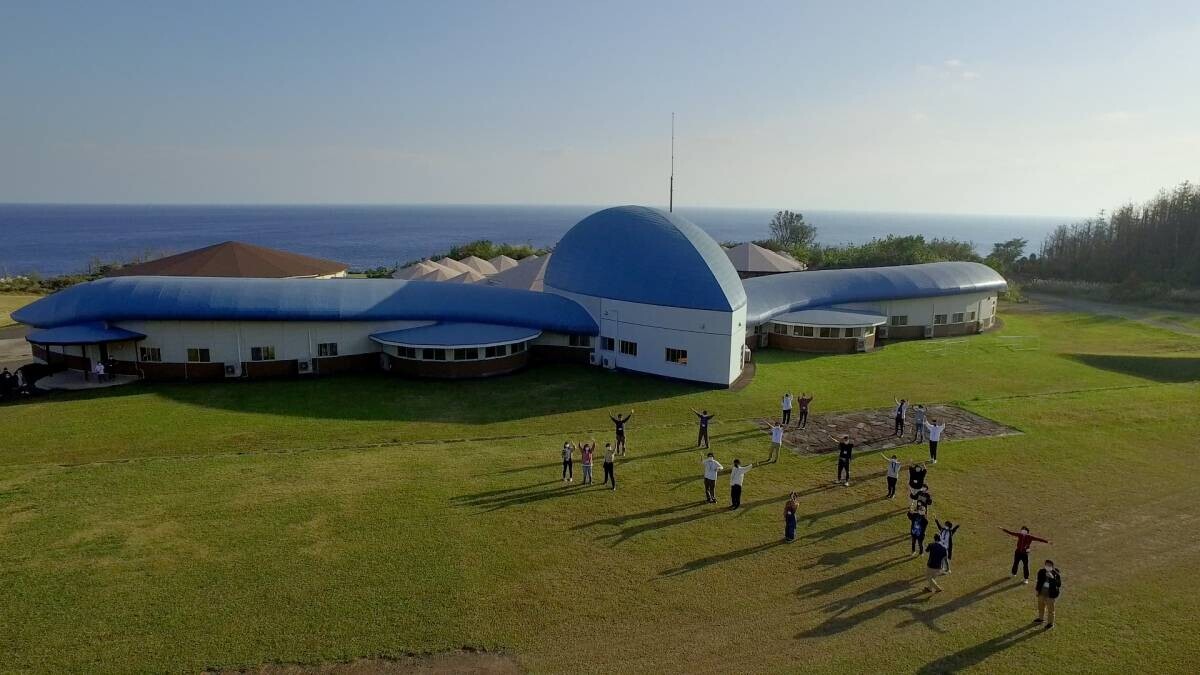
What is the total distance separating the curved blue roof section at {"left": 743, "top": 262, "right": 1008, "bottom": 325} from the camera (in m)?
48.3

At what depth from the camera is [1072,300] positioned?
7375 centimetres

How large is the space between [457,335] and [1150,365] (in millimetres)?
42392

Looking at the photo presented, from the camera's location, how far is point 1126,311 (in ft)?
213

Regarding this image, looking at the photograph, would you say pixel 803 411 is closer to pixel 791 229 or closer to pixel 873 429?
pixel 873 429

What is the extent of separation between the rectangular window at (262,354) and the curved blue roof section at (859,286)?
30.6 m

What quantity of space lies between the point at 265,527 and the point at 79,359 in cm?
2620

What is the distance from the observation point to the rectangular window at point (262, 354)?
35938 millimetres

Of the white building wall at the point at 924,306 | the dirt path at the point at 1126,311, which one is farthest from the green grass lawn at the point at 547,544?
the dirt path at the point at 1126,311

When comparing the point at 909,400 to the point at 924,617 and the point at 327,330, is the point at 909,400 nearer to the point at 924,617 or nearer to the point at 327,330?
the point at 924,617

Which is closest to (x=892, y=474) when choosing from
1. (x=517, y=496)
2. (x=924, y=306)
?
(x=517, y=496)

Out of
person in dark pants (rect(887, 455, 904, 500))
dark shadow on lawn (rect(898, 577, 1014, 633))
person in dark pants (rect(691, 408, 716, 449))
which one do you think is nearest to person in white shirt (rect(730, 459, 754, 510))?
person in dark pants (rect(887, 455, 904, 500))

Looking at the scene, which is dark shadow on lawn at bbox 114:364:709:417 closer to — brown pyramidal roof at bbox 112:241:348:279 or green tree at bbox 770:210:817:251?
brown pyramidal roof at bbox 112:241:348:279

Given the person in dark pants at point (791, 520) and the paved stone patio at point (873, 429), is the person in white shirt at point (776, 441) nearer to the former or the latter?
the paved stone patio at point (873, 429)

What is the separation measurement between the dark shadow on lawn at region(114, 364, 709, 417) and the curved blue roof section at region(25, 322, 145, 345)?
2.67 meters
